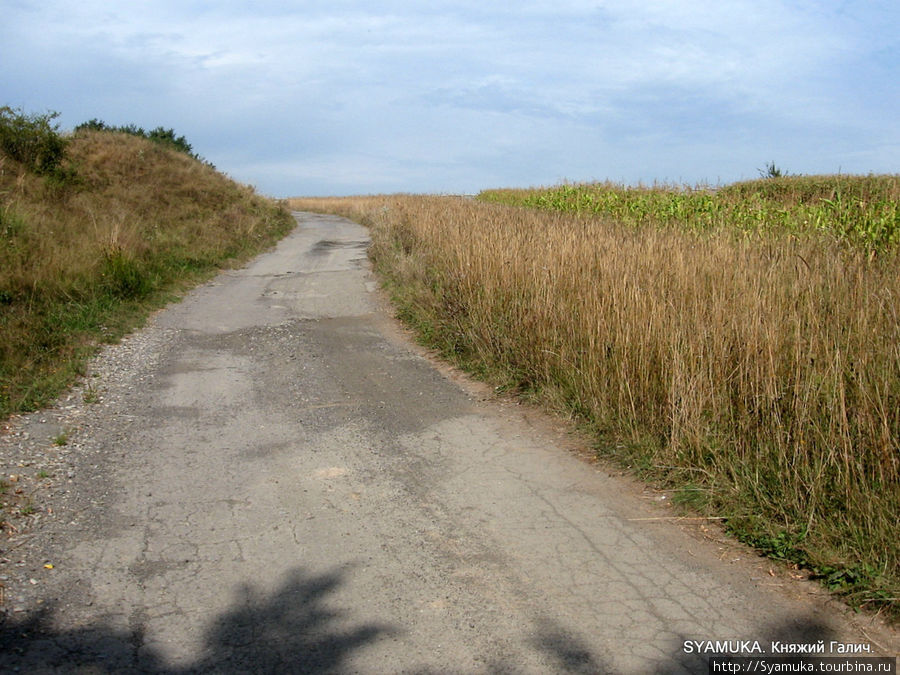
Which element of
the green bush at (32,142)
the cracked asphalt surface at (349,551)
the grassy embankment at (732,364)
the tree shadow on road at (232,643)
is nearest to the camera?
the tree shadow on road at (232,643)

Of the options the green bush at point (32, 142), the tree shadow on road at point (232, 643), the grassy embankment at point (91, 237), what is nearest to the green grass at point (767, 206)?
the tree shadow on road at point (232, 643)

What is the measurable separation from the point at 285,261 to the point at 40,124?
30.7ft

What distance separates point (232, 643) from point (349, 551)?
944 mm

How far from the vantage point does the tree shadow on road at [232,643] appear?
2.97 m

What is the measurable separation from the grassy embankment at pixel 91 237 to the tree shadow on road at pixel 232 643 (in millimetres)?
3718

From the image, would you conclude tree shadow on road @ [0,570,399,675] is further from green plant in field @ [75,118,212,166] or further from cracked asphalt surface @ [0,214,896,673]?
green plant in field @ [75,118,212,166]

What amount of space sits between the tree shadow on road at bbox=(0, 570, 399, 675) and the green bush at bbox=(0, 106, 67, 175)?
67.4 feet

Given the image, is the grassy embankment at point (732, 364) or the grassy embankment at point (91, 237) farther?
the grassy embankment at point (91, 237)

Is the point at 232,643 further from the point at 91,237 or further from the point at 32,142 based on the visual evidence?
the point at 32,142

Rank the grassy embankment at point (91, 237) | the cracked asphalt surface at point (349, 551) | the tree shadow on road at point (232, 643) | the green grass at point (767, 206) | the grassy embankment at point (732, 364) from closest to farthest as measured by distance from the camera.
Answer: the tree shadow on road at point (232, 643)
the cracked asphalt surface at point (349, 551)
the grassy embankment at point (732, 364)
the grassy embankment at point (91, 237)
the green grass at point (767, 206)

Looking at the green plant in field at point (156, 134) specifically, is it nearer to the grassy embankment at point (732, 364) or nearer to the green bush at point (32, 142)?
the green bush at point (32, 142)

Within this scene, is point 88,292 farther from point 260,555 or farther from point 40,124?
point 40,124

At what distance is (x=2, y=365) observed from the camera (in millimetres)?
7297

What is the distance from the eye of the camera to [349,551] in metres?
4.00
